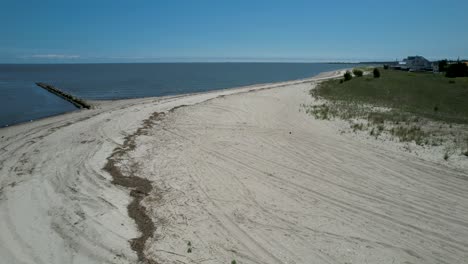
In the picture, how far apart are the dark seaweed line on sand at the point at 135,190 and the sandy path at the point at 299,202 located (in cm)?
21

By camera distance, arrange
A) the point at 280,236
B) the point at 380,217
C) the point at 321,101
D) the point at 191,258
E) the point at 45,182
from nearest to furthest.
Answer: the point at 191,258 < the point at 280,236 < the point at 380,217 < the point at 45,182 < the point at 321,101

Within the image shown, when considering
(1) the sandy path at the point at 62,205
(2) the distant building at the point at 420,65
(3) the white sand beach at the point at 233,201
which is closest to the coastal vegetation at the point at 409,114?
(3) the white sand beach at the point at 233,201

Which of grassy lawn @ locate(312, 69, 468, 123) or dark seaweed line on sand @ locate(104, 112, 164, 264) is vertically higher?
grassy lawn @ locate(312, 69, 468, 123)

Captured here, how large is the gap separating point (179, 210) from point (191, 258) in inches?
72.3

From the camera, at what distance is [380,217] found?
712cm

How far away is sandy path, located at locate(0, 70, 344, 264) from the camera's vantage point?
5.87 metres

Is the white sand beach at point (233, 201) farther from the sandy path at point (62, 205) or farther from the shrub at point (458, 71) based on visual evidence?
the shrub at point (458, 71)

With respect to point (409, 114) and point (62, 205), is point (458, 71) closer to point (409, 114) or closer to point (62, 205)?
point (409, 114)

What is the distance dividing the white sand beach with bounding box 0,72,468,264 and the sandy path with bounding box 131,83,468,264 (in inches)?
1.1

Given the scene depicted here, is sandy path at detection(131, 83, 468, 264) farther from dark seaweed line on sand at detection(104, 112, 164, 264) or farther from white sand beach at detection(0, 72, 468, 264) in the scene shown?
dark seaweed line on sand at detection(104, 112, 164, 264)

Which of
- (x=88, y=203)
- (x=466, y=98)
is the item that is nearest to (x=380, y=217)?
(x=88, y=203)

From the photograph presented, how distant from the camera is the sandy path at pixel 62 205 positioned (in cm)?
587

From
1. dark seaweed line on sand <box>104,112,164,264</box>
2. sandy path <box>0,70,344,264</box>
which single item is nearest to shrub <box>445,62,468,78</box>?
dark seaweed line on sand <box>104,112,164,264</box>

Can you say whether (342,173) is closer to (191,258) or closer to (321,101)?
(191,258)
